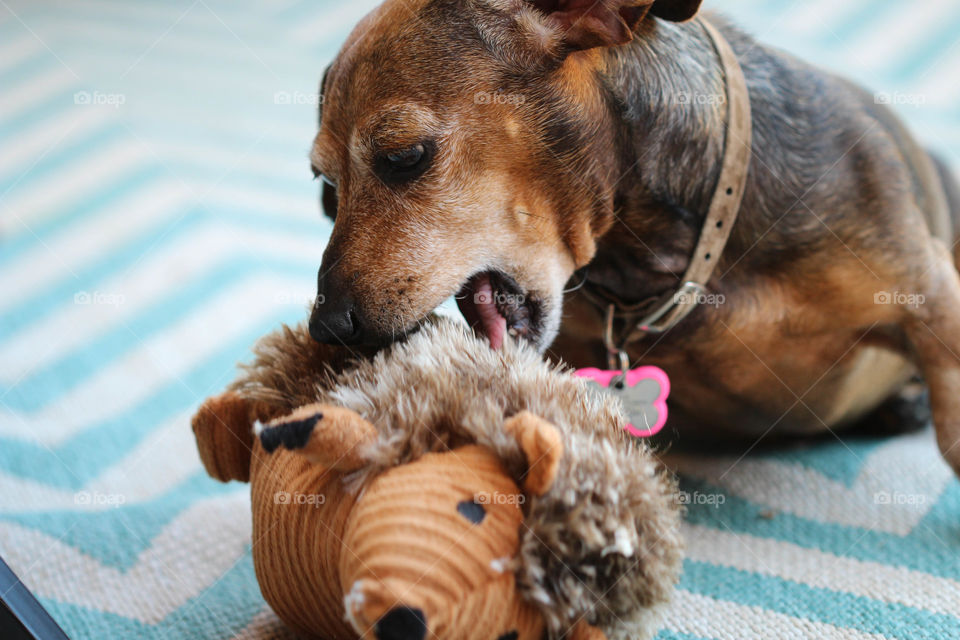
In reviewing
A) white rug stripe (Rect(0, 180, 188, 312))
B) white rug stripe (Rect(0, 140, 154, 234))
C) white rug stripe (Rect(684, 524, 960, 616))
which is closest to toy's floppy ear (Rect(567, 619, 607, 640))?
white rug stripe (Rect(684, 524, 960, 616))

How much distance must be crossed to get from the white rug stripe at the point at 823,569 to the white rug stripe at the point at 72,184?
1.94 metres

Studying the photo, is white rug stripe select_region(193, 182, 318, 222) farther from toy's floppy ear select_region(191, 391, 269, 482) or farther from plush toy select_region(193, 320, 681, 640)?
plush toy select_region(193, 320, 681, 640)

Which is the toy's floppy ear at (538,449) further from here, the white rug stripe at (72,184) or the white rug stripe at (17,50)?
the white rug stripe at (17,50)

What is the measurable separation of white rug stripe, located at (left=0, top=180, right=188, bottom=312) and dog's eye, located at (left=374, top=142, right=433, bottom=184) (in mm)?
1348

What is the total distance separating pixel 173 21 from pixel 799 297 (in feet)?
11.1

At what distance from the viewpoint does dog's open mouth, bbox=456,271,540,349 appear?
126 centimetres

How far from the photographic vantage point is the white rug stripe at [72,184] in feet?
8.21

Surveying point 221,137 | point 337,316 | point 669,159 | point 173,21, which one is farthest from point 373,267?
point 173,21

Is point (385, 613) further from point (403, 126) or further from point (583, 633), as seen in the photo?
point (403, 126)

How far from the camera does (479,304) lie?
4.12 ft

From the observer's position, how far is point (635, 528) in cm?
79

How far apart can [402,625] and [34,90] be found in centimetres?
313

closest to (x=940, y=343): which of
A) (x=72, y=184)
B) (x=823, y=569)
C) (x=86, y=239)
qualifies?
(x=823, y=569)

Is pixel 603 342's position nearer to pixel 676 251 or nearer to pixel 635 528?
pixel 676 251
